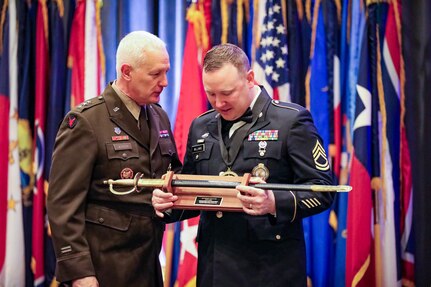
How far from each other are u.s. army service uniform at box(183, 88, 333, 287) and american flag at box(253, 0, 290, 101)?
1.29 metres

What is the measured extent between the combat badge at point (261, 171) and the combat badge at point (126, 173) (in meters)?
0.57

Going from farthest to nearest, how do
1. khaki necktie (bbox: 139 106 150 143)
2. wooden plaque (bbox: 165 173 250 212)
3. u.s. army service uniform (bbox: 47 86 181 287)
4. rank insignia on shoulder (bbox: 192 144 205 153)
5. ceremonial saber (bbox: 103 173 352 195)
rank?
1. khaki necktie (bbox: 139 106 150 143)
2. rank insignia on shoulder (bbox: 192 144 205 153)
3. u.s. army service uniform (bbox: 47 86 181 287)
4. wooden plaque (bbox: 165 173 250 212)
5. ceremonial saber (bbox: 103 173 352 195)

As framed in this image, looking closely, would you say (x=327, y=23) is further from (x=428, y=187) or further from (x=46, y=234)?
(x=46, y=234)

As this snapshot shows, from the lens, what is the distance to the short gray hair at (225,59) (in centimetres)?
242

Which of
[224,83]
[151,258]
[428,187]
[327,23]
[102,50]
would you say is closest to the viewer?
[224,83]

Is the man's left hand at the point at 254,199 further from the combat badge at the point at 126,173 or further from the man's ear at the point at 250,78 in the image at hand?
the combat badge at the point at 126,173

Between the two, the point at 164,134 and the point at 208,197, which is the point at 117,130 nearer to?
the point at 164,134

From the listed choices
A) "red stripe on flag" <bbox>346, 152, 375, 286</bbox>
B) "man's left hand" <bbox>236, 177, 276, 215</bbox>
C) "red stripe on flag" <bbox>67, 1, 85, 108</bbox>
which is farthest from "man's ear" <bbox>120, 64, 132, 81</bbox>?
"red stripe on flag" <bbox>346, 152, 375, 286</bbox>

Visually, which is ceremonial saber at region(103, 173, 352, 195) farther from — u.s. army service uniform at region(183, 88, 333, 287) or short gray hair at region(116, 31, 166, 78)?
short gray hair at region(116, 31, 166, 78)

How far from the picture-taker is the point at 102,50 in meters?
4.11

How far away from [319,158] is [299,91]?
4.95 feet

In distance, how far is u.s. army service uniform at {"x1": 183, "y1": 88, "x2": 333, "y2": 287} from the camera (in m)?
2.38

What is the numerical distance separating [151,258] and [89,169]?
0.51 m

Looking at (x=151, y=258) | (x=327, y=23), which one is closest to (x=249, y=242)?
(x=151, y=258)
